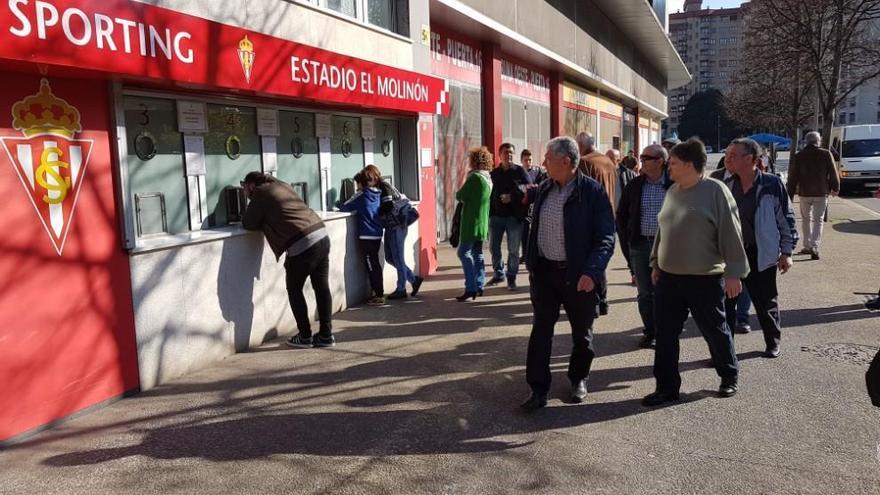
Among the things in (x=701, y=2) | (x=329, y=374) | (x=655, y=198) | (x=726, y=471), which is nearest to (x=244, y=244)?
(x=329, y=374)

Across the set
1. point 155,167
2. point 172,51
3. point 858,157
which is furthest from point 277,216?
point 858,157

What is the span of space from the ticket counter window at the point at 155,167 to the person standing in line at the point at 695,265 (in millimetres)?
3761

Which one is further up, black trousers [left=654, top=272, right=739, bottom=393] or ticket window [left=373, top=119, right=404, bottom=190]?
Result: ticket window [left=373, top=119, right=404, bottom=190]

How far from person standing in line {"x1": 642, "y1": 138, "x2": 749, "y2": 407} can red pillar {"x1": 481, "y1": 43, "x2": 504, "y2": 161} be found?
9.96 meters

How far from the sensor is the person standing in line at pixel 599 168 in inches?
273

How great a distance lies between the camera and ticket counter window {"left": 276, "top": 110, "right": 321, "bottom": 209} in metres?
7.12

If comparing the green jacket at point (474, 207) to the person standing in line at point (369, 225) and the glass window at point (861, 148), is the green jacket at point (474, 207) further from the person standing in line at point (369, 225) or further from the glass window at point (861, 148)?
the glass window at point (861, 148)

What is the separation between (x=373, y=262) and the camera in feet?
26.1

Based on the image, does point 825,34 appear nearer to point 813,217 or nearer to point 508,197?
point 813,217

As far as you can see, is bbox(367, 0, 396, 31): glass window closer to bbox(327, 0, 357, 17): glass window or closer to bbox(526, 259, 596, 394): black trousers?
bbox(327, 0, 357, 17): glass window

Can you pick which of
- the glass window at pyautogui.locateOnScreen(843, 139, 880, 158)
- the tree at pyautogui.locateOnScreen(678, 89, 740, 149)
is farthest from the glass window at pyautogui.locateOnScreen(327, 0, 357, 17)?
the tree at pyautogui.locateOnScreen(678, 89, 740, 149)

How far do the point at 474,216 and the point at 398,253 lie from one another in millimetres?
1002

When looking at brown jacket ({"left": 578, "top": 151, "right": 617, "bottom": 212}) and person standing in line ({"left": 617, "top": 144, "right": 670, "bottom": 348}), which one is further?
brown jacket ({"left": 578, "top": 151, "right": 617, "bottom": 212})

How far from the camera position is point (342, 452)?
395 centimetres
